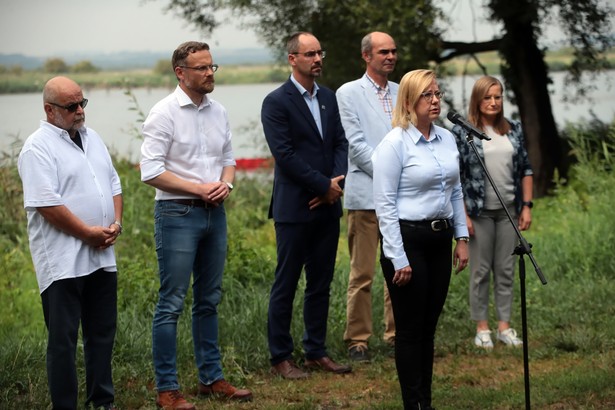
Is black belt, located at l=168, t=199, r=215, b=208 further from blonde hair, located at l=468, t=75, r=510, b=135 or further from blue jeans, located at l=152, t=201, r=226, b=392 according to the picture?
blonde hair, located at l=468, t=75, r=510, b=135

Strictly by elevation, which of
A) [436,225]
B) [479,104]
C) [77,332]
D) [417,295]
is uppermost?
[479,104]

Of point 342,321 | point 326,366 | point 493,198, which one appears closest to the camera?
point 326,366

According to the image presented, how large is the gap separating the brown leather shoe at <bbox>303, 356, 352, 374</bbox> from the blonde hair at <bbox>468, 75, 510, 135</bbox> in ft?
6.68

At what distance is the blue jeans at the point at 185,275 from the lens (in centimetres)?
641

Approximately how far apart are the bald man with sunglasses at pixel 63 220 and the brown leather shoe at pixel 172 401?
2.07 feet

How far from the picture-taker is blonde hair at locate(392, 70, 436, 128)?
5961 millimetres

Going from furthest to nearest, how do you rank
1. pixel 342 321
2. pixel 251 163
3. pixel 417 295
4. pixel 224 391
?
1. pixel 251 163
2. pixel 342 321
3. pixel 224 391
4. pixel 417 295

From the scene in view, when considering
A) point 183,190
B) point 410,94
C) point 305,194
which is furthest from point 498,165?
point 183,190

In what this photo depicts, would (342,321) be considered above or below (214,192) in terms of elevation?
below

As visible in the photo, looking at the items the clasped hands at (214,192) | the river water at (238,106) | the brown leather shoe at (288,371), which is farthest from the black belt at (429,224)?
the river water at (238,106)

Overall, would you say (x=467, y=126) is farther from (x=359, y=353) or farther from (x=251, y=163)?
(x=251, y=163)

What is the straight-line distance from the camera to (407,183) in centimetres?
596

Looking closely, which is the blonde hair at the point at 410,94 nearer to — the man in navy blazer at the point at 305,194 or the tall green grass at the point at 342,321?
the man in navy blazer at the point at 305,194

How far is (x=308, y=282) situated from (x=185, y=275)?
51.4 inches
